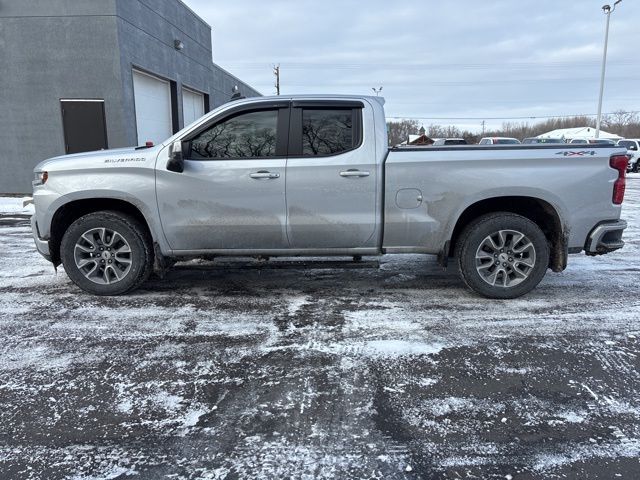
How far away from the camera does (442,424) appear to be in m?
2.84

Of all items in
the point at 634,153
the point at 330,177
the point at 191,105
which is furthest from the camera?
the point at 634,153

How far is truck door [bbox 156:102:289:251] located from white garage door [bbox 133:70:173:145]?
450 inches

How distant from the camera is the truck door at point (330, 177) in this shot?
4809mm

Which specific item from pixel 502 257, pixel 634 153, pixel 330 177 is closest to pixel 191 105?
pixel 330 177

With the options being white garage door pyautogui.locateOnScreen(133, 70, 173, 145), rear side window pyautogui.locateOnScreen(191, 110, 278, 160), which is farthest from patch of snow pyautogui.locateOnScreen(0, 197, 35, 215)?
rear side window pyautogui.locateOnScreen(191, 110, 278, 160)

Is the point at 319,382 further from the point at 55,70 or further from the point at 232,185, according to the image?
the point at 55,70

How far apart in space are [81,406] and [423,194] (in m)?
3.47

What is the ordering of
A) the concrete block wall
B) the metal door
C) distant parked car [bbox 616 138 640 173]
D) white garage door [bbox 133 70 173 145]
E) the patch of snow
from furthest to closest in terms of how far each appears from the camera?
distant parked car [bbox 616 138 640 173] < white garage door [bbox 133 70 173 145] < the metal door < the concrete block wall < the patch of snow

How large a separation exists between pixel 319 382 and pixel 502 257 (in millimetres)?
2619

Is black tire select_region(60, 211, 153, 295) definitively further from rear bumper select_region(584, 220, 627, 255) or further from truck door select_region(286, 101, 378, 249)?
rear bumper select_region(584, 220, 627, 255)

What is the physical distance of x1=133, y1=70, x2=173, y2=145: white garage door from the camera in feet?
50.2

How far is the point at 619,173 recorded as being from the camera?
4.73 metres

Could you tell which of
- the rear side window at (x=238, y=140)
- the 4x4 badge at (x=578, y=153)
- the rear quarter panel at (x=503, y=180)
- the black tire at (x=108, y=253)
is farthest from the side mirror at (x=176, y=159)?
the 4x4 badge at (x=578, y=153)

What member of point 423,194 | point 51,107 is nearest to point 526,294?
point 423,194
